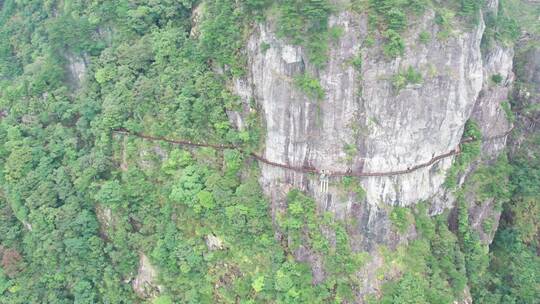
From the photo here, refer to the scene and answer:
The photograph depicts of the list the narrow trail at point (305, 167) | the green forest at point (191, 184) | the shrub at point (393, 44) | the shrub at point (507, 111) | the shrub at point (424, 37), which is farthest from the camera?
the shrub at point (507, 111)

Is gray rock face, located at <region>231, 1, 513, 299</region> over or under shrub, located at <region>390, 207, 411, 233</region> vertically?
over

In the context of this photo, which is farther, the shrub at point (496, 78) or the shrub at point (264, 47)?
the shrub at point (496, 78)

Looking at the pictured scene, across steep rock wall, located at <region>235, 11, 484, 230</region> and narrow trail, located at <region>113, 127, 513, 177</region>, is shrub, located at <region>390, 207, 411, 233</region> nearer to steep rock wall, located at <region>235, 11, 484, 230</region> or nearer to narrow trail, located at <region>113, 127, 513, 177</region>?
steep rock wall, located at <region>235, 11, 484, 230</region>

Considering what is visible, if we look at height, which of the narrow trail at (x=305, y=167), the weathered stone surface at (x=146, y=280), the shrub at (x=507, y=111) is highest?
the shrub at (x=507, y=111)

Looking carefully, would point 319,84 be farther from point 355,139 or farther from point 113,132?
point 113,132

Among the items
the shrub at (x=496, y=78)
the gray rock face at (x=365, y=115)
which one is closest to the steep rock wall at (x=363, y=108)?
the gray rock face at (x=365, y=115)

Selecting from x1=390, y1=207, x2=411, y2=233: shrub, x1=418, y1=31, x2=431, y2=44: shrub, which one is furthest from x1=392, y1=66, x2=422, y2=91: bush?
x1=390, y1=207, x2=411, y2=233: shrub

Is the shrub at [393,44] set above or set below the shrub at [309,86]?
above

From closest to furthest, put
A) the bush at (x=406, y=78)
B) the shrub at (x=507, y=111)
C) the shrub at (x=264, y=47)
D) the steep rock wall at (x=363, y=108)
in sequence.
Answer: the bush at (x=406, y=78), the steep rock wall at (x=363, y=108), the shrub at (x=264, y=47), the shrub at (x=507, y=111)

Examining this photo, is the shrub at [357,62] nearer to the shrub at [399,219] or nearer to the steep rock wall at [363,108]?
the steep rock wall at [363,108]
